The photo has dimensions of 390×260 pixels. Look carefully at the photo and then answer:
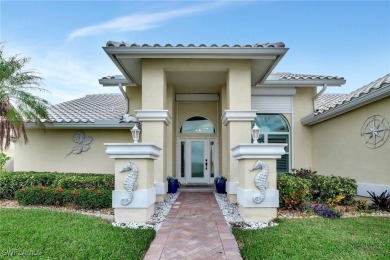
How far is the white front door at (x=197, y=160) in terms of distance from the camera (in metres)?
14.0

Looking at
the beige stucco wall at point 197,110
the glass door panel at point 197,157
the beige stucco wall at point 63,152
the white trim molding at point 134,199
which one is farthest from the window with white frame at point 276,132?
the white trim molding at point 134,199

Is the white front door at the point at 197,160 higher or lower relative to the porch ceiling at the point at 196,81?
lower

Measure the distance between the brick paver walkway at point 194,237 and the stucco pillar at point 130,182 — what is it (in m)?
0.78

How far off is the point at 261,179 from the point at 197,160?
24.6 feet

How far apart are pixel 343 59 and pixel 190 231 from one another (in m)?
15.3

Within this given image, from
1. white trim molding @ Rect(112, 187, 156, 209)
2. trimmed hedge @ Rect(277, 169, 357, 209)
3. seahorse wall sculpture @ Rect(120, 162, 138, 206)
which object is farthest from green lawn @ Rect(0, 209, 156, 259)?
trimmed hedge @ Rect(277, 169, 357, 209)

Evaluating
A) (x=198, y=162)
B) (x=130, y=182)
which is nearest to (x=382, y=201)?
(x=130, y=182)

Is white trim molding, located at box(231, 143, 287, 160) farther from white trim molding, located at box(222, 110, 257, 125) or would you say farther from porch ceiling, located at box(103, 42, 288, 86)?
porch ceiling, located at box(103, 42, 288, 86)

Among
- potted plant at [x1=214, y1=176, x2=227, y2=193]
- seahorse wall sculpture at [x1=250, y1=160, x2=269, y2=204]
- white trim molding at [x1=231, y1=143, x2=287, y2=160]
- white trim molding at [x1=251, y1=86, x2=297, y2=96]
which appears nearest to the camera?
seahorse wall sculpture at [x1=250, y1=160, x2=269, y2=204]

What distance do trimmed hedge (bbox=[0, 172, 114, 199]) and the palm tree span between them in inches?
54.9

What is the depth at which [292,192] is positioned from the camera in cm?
773

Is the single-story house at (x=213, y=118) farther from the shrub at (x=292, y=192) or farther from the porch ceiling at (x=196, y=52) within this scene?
the shrub at (x=292, y=192)

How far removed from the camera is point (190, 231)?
6.00 meters

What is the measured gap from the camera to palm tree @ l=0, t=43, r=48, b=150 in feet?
33.7
